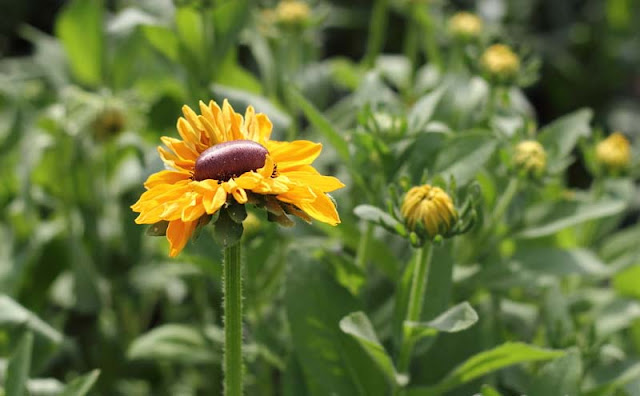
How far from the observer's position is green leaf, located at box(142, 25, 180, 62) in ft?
4.14

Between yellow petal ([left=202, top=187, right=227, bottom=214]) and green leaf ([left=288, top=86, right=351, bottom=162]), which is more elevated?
green leaf ([left=288, top=86, right=351, bottom=162])

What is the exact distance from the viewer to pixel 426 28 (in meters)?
1.61

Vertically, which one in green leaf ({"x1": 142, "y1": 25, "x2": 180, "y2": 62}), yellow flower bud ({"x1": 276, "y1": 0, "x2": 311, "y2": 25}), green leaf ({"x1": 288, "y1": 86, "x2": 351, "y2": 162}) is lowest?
green leaf ({"x1": 288, "y1": 86, "x2": 351, "y2": 162})

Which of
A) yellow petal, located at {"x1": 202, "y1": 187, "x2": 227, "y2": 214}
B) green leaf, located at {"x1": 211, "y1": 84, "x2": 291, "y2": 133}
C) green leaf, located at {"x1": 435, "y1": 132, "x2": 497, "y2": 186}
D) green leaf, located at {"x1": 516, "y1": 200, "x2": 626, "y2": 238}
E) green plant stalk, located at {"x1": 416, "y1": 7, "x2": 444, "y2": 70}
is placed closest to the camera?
yellow petal, located at {"x1": 202, "y1": 187, "x2": 227, "y2": 214}

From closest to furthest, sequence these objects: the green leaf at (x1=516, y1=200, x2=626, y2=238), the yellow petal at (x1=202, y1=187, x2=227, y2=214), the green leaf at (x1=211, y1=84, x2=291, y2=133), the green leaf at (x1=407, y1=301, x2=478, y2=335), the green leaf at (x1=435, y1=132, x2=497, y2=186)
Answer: the yellow petal at (x1=202, y1=187, x2=227, y2=214), the green leaf at (x1=407, y1=301, x2=478, y2=335), the green leaf at (x1=435, y1=132, x2=497, y2=186), the green leaf at (x1=516, y1=200, x2=626, y2=238), the green leaf at (x1=211, y1=84, x2=291, y2=133)

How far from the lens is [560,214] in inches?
45.1

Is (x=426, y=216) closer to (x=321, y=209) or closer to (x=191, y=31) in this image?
(x=321, y=209)

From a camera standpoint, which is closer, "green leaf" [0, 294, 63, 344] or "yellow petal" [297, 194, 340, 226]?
"yellow petal" [297, 194, 340, 226]

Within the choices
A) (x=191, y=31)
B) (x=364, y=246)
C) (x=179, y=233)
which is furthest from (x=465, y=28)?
(x=179, y=233)

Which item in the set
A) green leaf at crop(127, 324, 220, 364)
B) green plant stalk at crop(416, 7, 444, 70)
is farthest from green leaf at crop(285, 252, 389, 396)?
green plant stalk at crop(416, 7, 444, 70)

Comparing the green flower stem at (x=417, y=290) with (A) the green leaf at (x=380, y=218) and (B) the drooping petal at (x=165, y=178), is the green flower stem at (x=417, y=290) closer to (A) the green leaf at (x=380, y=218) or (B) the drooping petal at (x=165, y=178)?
(A) the green leaf at (x=380, y=218)

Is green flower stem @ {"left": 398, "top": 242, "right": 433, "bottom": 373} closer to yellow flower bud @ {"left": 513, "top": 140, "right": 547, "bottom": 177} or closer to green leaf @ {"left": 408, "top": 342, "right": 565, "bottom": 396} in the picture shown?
green leaf @ {"left": 408, "top": 342, "right": 565, "bottom": 396}

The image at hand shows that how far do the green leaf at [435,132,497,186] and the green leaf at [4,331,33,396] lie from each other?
1.64 ft

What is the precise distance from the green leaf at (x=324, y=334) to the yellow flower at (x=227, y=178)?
0.26 metres
